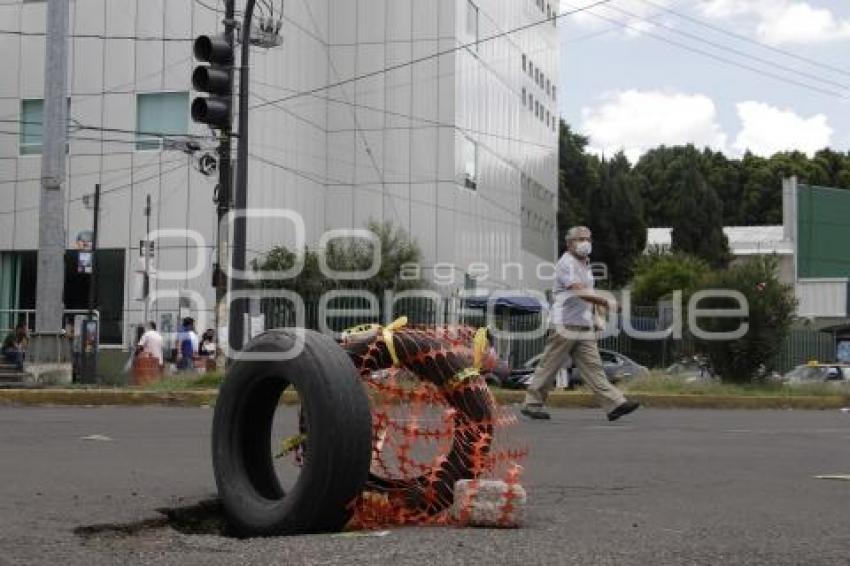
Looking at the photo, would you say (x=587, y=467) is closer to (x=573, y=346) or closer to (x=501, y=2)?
(x=573, y=346)

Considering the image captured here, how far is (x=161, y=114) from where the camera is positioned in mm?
35406

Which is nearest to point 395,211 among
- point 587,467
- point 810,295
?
point 810,295

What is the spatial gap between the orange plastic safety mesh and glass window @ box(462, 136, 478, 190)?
3658cm

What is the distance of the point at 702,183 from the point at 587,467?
7766 cm

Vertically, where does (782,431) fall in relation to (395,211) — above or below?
below

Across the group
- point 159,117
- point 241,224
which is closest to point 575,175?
point 159,117

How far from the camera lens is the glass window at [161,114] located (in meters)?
35.3

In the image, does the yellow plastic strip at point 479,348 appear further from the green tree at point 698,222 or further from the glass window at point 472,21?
the green tree at point 698,222

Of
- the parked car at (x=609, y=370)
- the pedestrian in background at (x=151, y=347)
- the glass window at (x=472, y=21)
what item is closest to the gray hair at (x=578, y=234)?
the parked car at (x=609, y=370)

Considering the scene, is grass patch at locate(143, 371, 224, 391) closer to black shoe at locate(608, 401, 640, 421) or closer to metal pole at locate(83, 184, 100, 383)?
metal pole at locate(83, 184, 100, 383)

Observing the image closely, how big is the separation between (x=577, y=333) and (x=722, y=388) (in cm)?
823

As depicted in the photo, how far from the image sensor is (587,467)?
7.41 m

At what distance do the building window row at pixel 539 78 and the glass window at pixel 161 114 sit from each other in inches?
879

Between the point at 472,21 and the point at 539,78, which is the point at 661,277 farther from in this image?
the point at 472,21
